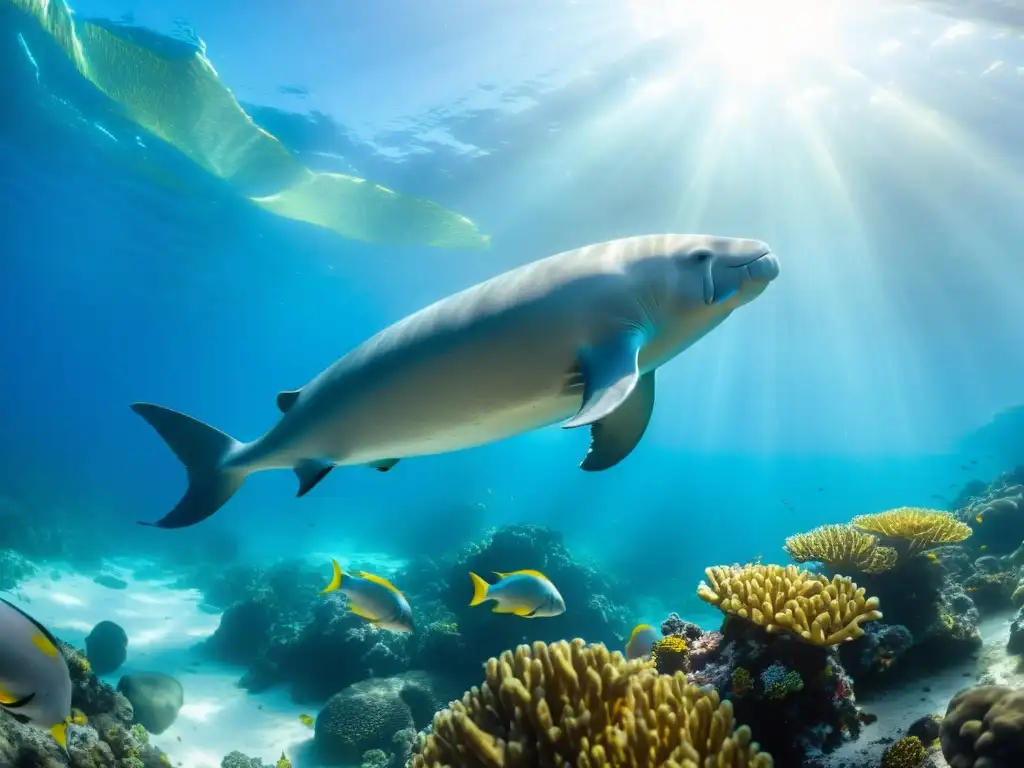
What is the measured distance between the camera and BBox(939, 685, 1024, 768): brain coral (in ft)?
7.93

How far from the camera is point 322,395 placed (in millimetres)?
3713

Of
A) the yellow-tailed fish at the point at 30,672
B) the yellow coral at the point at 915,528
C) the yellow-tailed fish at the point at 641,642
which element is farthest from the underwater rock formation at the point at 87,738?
the yellow coral at the point at 915,528

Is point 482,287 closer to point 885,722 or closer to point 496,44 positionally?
point 885,722

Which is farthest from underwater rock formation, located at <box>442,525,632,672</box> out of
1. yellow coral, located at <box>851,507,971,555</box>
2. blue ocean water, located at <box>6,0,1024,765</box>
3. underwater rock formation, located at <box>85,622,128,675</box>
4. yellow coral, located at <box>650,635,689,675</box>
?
yellow coral, located at <box>650,635,689,675</box>

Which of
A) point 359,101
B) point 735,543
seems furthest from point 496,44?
point 735,543

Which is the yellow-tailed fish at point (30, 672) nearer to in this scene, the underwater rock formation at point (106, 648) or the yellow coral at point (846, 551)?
the yellow coral at point (846, 551)

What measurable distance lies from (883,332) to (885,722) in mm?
39635

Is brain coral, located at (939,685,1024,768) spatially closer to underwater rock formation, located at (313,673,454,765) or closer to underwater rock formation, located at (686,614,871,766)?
underwater rock formation, located at (686,614,871,766)

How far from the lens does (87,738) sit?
4.45m

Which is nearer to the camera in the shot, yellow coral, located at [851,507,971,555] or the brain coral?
the brain coral

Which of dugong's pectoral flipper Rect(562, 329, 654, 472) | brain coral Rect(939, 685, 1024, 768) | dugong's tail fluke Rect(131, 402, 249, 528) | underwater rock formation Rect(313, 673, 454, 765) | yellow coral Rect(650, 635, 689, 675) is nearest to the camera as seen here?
dugong's pectoral flipper Rect(562, 329, 654, 472)

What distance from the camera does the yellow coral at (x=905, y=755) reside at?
2.84 metres

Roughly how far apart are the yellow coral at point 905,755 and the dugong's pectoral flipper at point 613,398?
203 centimetres

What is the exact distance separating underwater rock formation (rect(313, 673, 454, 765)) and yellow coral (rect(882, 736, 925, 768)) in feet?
22.1
